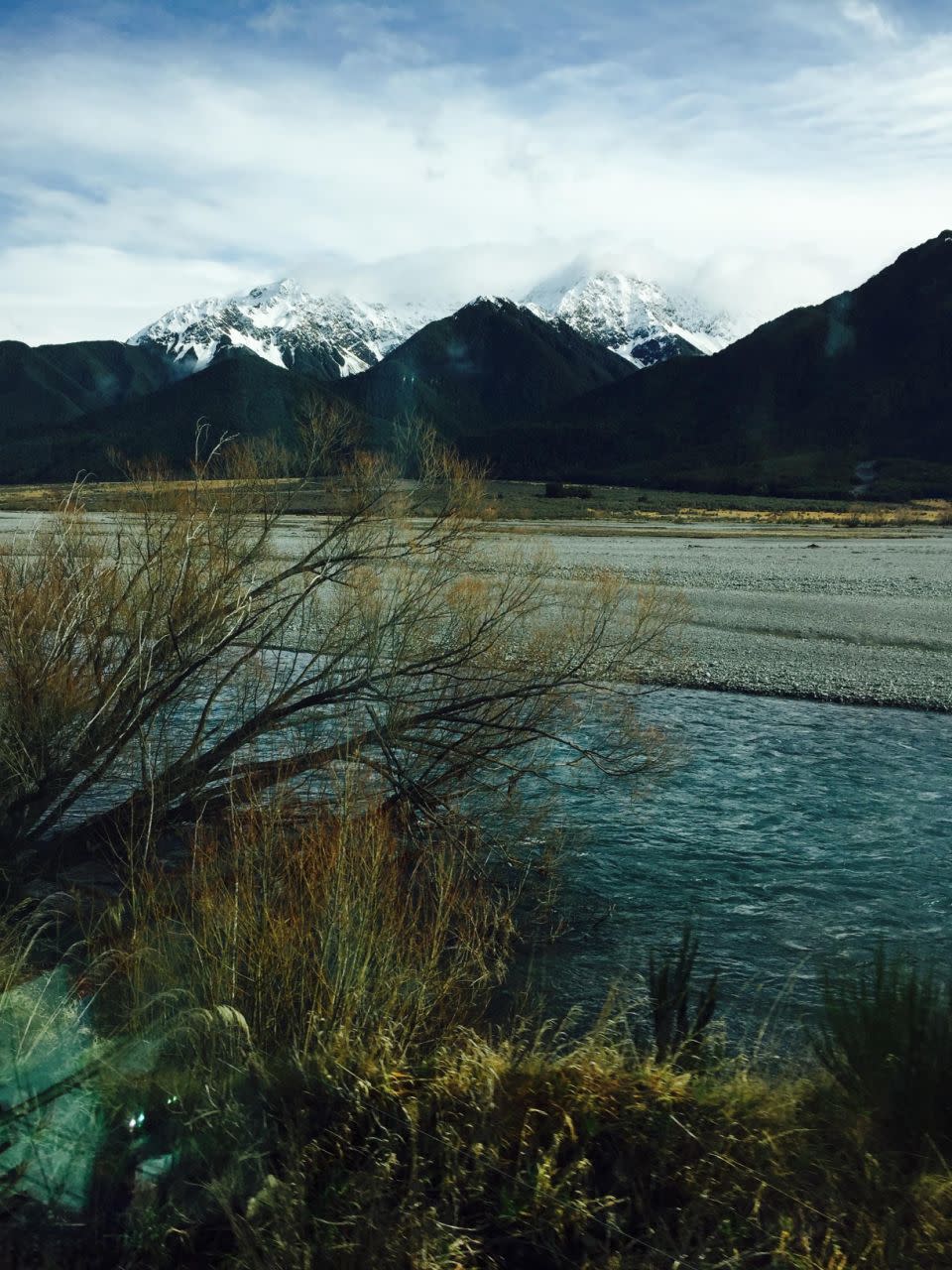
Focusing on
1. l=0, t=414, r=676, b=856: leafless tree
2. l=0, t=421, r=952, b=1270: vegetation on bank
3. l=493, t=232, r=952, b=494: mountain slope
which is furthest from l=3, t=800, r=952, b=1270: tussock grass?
l=493, t=232, r=952, b=494: mountain slope

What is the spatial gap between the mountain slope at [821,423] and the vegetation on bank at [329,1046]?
12538cm

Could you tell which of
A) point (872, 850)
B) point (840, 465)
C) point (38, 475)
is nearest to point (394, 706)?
point (872, 850)

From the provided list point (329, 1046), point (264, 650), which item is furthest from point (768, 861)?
point (329, 1046)

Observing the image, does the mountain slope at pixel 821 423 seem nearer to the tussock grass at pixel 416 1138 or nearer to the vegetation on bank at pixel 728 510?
the vegetation on bank at pixel 728 510

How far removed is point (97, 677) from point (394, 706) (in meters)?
2.38

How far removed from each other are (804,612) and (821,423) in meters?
164

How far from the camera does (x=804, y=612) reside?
74.1ft

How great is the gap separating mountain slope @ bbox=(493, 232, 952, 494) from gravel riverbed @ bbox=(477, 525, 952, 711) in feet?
310

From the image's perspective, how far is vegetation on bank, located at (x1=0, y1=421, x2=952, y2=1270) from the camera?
149 inches

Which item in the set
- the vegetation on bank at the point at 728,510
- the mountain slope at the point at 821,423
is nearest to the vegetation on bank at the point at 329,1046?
the vegetation on bank at the point at 728,510

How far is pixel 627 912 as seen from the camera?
24.9 feet

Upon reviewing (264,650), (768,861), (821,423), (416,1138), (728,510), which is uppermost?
(821,423)

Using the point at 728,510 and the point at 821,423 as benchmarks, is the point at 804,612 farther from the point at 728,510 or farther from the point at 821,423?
the point at 821,423

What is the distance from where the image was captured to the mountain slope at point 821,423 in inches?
5896
